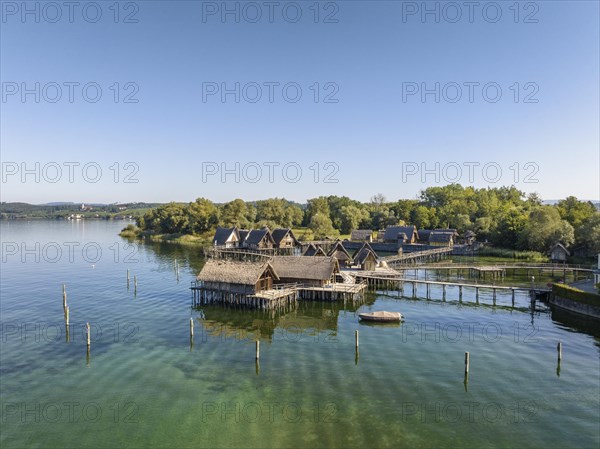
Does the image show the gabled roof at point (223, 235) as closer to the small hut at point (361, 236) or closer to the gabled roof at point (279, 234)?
the gabled roof at point (279, 234)

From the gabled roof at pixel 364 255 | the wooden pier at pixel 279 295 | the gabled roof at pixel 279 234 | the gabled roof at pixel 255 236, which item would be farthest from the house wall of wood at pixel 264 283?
the gabled roof at pixel 279 234

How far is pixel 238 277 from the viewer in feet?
156

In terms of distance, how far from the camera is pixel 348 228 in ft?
486

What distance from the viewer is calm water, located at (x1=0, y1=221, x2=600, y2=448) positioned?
21672mm

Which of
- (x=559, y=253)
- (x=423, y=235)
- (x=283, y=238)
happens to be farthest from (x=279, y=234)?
(x=559, y=253)

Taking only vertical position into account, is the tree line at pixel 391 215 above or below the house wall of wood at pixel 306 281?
above

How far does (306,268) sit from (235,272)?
33.3 ft

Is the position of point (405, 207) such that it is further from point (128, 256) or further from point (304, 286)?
point (304, 286)

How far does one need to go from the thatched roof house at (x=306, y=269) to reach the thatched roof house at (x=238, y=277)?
3.51 m

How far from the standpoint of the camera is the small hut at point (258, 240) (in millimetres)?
97125

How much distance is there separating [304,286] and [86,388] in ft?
98.8

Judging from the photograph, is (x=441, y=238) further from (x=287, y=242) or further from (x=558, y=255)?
(x=287, y=242)

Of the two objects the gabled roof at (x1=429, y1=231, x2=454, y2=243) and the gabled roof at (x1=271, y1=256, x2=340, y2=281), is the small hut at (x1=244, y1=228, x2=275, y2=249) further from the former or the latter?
the gabled roof at (x1=429, y1=231, x2=454, y2=243)

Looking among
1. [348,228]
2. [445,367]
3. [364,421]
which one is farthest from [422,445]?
[348,228]
